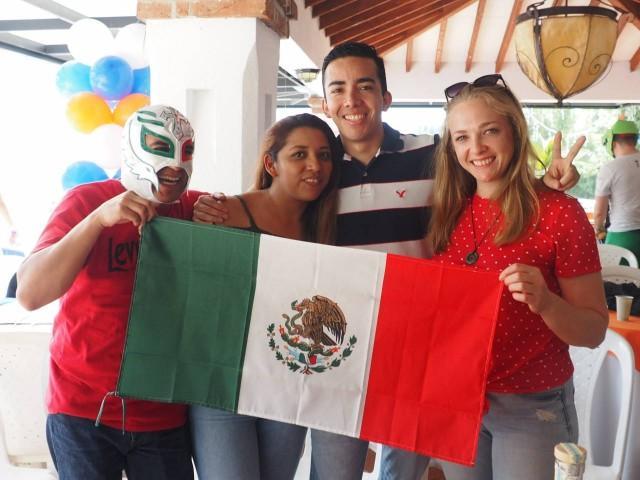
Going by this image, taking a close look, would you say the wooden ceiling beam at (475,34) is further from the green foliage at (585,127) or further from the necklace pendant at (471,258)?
the necklace pendant at (471,258)

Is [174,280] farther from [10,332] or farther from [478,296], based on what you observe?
[10,332]

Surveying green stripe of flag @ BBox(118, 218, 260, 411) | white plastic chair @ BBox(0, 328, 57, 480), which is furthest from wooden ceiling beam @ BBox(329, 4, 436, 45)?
green stripe of flag @ BBox(118, 218, 260, 411)

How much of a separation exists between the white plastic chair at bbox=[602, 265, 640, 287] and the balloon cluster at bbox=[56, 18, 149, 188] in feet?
10.5

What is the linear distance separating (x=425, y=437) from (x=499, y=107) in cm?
92

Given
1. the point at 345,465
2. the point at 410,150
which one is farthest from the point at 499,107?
the point at 345,465

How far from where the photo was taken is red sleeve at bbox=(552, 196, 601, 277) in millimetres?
1604

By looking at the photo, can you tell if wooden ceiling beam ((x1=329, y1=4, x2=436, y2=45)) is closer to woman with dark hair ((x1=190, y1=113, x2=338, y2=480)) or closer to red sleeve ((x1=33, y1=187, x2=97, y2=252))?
woman with dark hair ((x1=190, y1=113, x2=338, y2=480))

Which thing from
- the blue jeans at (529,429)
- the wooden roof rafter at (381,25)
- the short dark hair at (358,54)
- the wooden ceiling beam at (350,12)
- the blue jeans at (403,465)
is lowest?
the blue jeans at (403,465)

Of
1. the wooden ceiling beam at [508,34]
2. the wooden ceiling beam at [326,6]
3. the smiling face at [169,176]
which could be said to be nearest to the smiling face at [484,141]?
the smiling face at [169,176]

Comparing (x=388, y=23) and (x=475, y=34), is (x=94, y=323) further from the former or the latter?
(x=475, y=34)

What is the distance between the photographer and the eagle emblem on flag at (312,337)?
1759 mm

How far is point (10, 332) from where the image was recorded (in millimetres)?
2822

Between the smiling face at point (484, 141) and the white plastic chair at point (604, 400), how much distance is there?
1.20 meters

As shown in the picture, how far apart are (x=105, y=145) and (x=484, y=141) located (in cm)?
310
